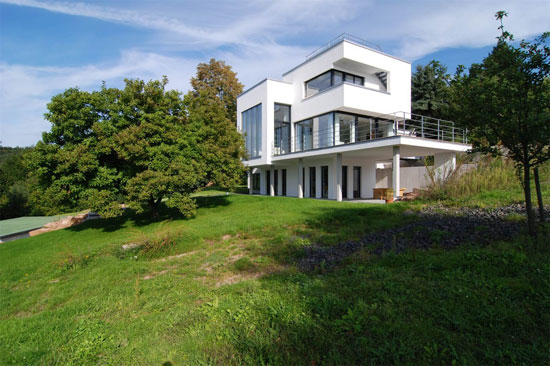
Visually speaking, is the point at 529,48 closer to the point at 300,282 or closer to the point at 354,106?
the point at 300,282

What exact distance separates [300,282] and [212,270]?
7.01ft

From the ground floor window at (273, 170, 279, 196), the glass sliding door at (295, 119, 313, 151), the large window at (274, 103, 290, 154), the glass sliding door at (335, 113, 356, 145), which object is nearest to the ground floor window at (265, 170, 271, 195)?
the ground floor window at (273, 170, 279, 196)

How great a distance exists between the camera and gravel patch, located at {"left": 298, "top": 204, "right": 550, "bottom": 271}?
5852 millimetres

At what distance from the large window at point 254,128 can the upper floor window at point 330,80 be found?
4360 millimetres

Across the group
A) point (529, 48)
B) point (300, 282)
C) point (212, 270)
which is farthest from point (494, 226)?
point (212, 270)

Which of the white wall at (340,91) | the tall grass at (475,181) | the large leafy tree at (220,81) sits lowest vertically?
the tall grass at (475,181)

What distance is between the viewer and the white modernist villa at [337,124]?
672 inches

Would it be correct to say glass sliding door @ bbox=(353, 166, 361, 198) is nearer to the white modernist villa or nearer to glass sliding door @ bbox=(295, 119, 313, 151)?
the white modernist villa

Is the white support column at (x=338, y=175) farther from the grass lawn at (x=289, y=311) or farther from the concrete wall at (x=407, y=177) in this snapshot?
the grass lawn at (x=289, y=311)

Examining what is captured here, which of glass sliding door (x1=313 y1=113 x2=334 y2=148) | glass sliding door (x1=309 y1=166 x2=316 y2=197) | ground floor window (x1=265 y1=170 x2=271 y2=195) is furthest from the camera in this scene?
ground floor window (x1=265 y1=170 x2=271 y2=195)

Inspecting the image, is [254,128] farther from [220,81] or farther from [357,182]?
[220,81]

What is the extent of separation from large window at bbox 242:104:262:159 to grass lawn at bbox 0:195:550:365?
17541 millimetres

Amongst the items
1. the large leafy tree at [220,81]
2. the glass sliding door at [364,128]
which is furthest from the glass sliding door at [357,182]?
the large leafy tree at [220,81]

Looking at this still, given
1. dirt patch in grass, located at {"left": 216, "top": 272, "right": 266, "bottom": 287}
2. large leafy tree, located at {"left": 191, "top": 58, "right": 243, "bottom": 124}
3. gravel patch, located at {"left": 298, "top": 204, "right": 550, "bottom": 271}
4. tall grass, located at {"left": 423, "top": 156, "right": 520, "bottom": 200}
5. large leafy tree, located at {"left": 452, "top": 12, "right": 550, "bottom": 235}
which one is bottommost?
A: dirt patch in grass, located at {"left": 216, "top": 272, "right": 266, "bottom": 287}
